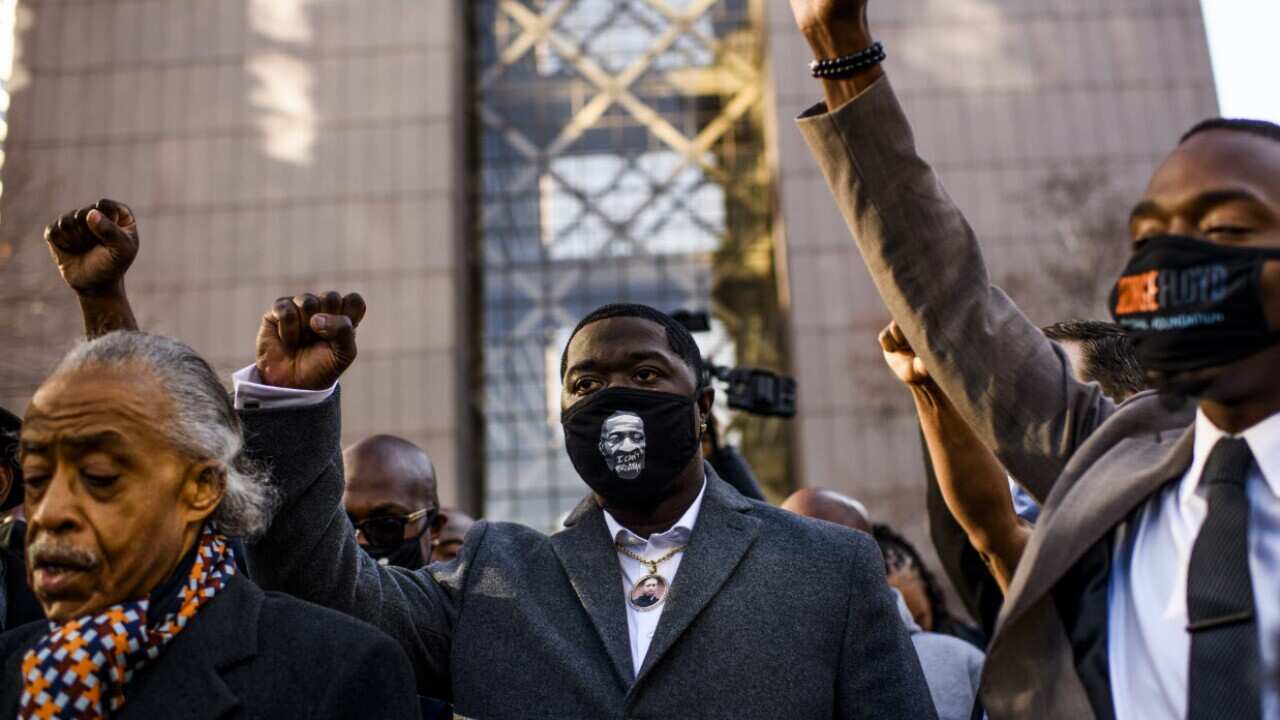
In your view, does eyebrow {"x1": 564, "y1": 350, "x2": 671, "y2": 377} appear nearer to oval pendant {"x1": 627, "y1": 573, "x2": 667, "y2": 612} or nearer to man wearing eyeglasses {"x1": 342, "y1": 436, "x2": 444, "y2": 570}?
oval pendant {"x1": 627, "y1": 573, "x2": 667, "y2": 612}

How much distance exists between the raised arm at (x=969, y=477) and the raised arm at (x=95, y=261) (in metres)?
1.60

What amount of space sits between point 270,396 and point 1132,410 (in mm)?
1546

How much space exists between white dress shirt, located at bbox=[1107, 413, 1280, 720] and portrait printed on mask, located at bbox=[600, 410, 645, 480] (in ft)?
3.80

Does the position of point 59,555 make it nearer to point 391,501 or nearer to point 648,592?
point 648,592

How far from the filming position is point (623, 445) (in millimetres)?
2775

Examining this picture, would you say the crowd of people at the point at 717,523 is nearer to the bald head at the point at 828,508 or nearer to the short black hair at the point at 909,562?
the bald head at the point at 828,508

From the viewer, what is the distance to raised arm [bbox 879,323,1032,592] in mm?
2410

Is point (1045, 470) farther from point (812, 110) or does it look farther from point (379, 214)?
point (379, 214)

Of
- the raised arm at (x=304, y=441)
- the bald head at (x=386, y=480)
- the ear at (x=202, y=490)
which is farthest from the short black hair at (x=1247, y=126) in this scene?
the bald head at (x=386, y=480)

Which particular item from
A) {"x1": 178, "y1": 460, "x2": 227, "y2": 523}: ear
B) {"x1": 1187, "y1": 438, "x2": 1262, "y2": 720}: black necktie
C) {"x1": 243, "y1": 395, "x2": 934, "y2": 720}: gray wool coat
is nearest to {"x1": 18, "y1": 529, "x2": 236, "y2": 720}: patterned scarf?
{"x1": 178, "y1": 460, "x2": 227, "y2": 523}: ear

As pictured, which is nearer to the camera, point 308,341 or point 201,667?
point 201,667

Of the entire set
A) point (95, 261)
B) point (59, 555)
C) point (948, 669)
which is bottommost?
point (948, 669)

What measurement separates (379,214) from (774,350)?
744 cm

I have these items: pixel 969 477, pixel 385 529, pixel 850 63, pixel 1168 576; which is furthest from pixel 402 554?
pixel 1168 576
